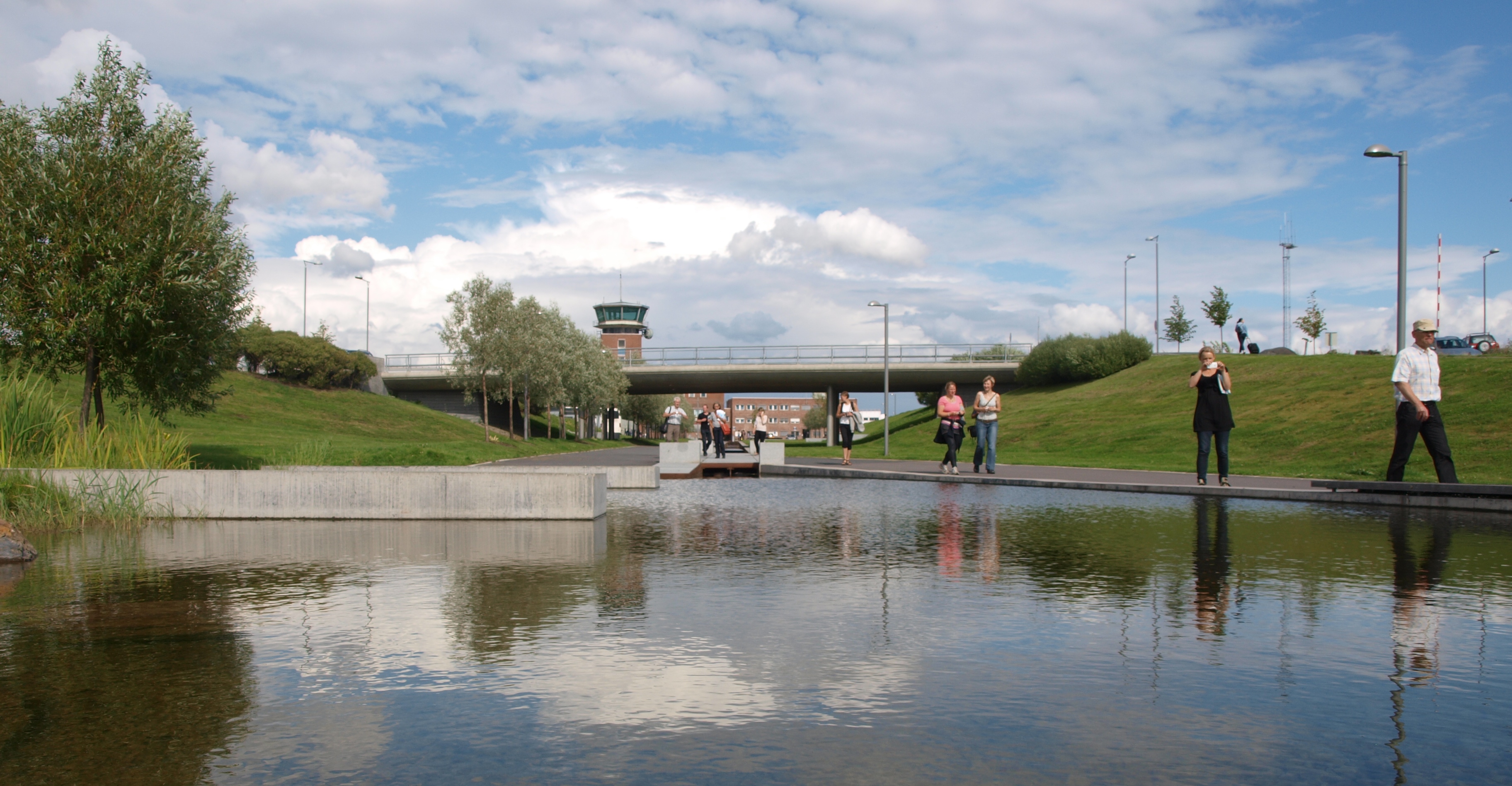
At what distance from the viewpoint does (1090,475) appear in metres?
19.9

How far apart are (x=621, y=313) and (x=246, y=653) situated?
156299 millimetres

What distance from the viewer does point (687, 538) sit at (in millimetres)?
9984

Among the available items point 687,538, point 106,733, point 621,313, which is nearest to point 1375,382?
point 687,538

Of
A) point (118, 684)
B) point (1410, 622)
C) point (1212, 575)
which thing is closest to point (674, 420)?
point (1212, 575)

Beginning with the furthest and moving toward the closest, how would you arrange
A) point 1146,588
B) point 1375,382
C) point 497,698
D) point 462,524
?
1. point 1375,382
2. point 462,524
3. point 1146,588
4. point 497,698

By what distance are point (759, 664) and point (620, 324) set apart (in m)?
155

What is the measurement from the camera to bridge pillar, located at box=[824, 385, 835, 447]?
65.3 m

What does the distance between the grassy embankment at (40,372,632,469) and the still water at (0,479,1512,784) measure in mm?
11799

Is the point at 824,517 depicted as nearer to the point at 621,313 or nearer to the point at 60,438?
the point at 60,438

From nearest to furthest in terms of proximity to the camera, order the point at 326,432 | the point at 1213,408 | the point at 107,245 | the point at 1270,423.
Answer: the point at 1213,408 → the point at 107,245 → the point at 1270,423 → the point at 326,432

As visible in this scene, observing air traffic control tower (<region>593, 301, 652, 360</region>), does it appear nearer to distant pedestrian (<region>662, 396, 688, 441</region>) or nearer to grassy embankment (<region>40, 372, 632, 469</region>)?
grassy embankment (<region>40, 372, 632, 469</region>)

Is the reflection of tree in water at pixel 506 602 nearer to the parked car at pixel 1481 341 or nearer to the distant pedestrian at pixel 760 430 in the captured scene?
the distant pedestrian at pixel 760 430

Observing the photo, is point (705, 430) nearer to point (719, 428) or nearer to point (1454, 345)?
point (719, 428)

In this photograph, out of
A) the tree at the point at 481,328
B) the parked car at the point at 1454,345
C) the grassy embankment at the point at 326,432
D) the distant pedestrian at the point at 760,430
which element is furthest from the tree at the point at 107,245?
the parked car at the point at 1454,345
